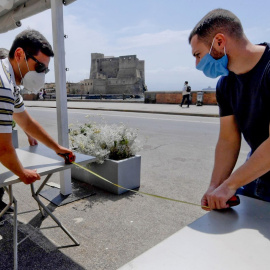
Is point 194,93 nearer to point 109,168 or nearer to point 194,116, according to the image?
point 194,116

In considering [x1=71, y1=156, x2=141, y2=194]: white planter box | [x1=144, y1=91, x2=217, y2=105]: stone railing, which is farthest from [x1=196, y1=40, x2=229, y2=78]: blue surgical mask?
[x1=144, y1=91, x2=217, y2=105]: stone railing

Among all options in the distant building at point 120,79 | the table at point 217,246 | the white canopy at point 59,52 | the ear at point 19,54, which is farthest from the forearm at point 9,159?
the distant building at point 120,79

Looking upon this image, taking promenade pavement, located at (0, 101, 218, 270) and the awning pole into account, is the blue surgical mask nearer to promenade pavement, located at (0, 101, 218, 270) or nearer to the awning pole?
promenade pavement, located at (0, 101, 218, 270)

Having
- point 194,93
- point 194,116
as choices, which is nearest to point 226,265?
point 194,116

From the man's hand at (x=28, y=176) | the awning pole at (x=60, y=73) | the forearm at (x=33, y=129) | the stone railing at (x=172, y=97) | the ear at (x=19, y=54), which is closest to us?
the man's hand at (x=28, y=176)

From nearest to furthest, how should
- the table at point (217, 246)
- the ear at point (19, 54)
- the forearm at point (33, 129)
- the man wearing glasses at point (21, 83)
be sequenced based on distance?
the table at point (217, 246), the man wearing glasses at point (21, 83), the ear at point (19, 54), the forearm at point (33, 129)

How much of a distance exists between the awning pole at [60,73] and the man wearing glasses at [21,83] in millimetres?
880

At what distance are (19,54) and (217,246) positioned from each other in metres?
2.18

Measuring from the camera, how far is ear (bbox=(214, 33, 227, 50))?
1449 mm

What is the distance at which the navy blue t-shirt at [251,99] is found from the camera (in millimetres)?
1459

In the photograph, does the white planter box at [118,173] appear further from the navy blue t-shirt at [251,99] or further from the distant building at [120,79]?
the distant building at [120,79]

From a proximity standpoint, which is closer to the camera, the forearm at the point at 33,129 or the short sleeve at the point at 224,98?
the short sleeve at the point at 224,98

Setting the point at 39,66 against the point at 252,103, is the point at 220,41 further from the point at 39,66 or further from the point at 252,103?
the point at 39,66

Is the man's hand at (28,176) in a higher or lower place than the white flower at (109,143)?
higher
